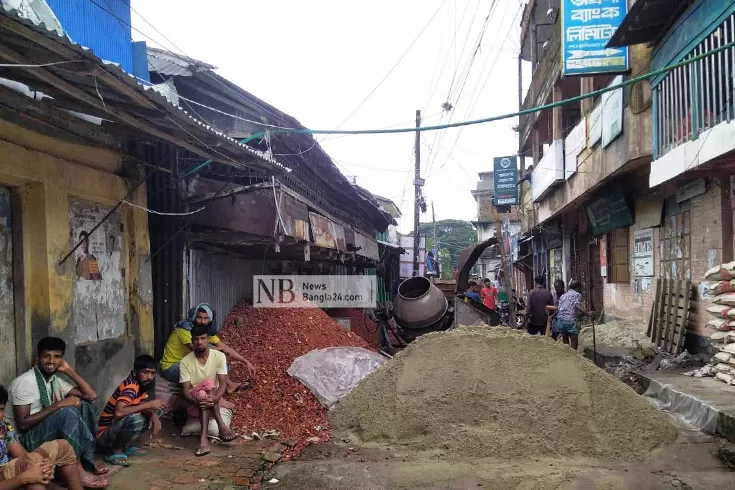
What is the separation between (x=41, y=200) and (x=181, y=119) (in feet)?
5.09

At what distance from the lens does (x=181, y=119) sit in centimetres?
459

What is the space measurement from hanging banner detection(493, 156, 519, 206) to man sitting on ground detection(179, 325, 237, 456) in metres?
17.2

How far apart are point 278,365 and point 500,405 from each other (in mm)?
2880

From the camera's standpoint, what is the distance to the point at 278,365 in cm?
742

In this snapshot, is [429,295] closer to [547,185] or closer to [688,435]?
[547,185]

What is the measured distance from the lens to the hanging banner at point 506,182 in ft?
71.4

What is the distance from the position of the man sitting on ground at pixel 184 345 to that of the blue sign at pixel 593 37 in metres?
7.33

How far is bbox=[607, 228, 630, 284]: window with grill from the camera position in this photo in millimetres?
12391

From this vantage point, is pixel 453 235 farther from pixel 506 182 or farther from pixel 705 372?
pixel 705 372

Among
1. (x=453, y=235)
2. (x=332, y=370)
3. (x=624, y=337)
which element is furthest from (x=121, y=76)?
(x=453, y=235)

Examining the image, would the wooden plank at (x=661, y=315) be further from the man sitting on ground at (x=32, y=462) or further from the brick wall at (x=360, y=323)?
the man sitting on ground at (x=32, y=462)

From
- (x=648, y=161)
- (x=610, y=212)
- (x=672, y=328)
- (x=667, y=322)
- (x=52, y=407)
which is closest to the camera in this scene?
(x=52, y=407)

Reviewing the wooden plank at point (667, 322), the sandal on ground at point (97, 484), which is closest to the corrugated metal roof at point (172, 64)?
the sandal on ground at point (97, 484)

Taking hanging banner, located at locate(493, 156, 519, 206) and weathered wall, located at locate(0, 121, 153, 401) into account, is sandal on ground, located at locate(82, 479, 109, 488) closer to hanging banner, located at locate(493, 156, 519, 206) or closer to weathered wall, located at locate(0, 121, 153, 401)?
weathered wall, located at locate(0, 121, 153, 401)
